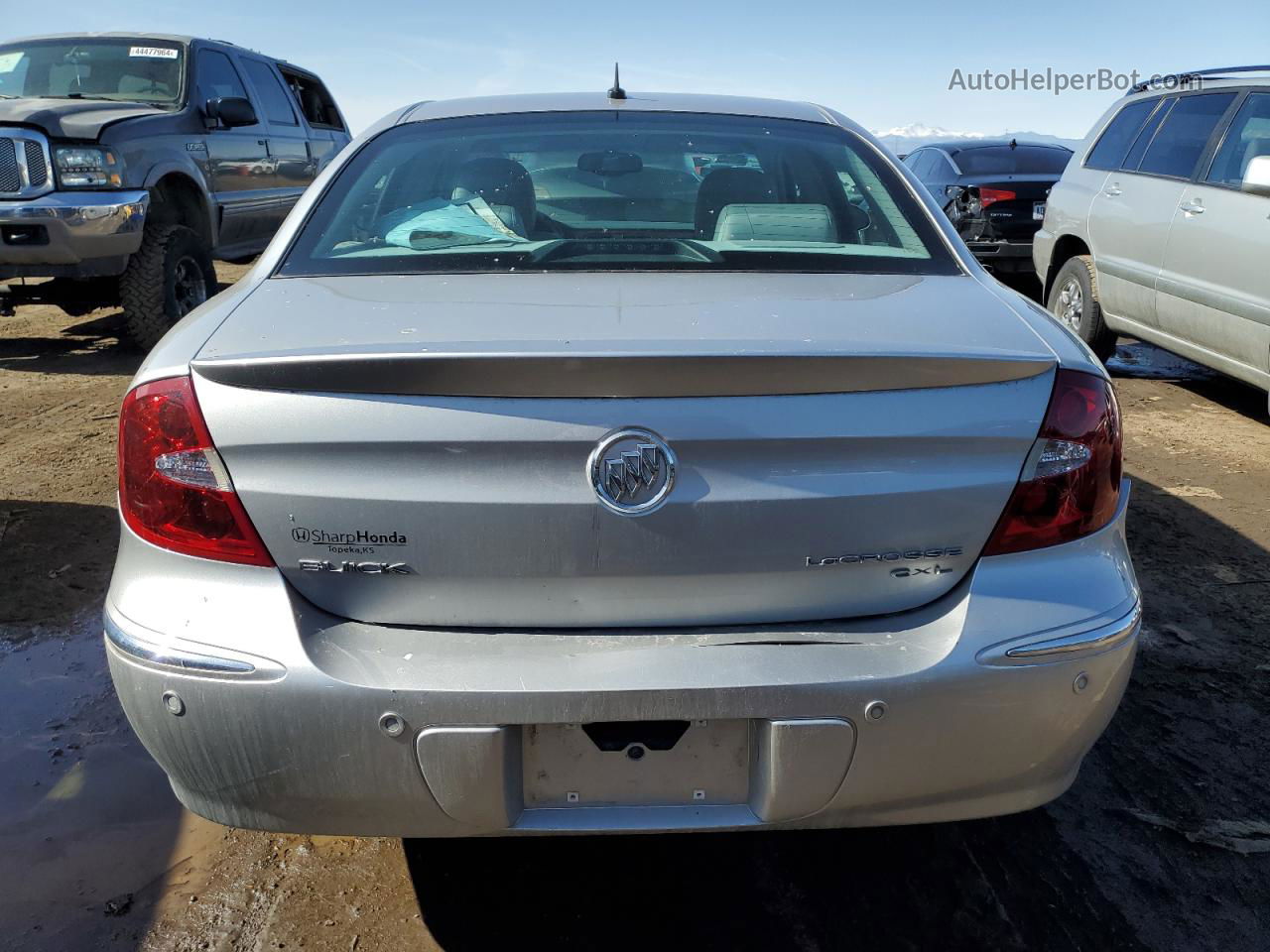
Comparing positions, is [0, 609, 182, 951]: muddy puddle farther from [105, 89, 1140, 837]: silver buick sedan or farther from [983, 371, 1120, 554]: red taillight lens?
Result: [983, 371, 1120, 554]: red taillight lens

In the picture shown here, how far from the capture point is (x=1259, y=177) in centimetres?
483

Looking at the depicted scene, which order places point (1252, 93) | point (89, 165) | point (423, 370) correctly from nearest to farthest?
point (423, 370), point (1252, 93), point (89, 165)

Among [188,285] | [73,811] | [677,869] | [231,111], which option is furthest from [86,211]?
[677,869]

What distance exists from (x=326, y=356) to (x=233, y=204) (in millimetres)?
6862

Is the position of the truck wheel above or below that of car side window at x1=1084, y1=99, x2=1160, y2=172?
below

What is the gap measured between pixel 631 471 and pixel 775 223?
112 centimetres

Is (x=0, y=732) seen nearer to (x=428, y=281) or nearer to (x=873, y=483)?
(x=428, y=281)

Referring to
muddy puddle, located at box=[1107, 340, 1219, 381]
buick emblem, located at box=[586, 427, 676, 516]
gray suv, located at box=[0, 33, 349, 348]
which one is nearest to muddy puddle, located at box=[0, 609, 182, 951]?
buick emblem, located at box=[586, 427, 676, 516]

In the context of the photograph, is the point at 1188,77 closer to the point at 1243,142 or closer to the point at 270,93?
the point at 1243,142

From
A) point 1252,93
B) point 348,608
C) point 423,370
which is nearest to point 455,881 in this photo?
point 348,608

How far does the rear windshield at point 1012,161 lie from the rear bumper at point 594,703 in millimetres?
9034

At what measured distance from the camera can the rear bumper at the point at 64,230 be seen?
20.2ft

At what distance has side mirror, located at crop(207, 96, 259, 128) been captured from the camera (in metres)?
7.16

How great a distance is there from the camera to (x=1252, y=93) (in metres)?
5.44
